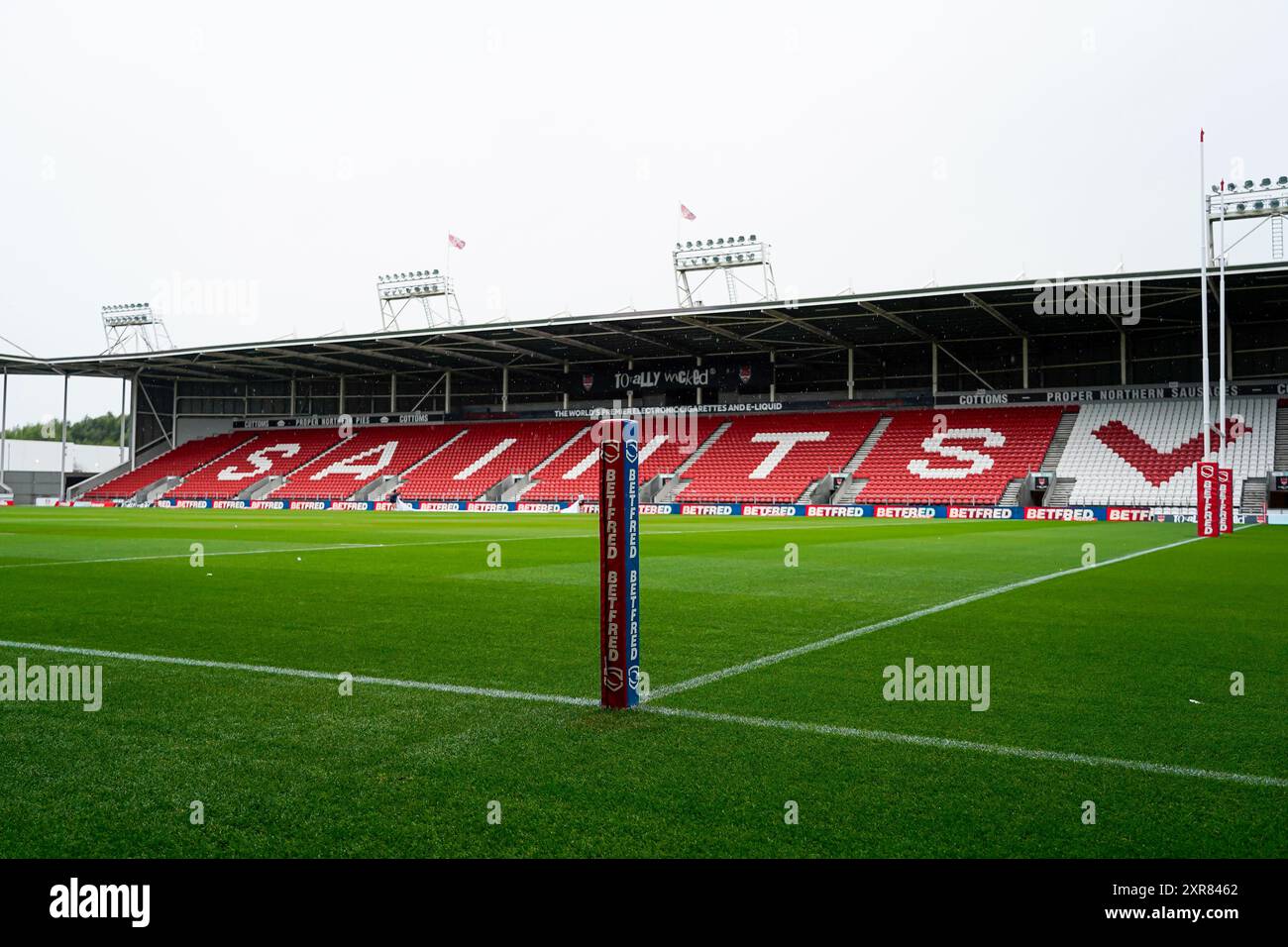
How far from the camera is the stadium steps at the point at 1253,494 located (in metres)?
35.0

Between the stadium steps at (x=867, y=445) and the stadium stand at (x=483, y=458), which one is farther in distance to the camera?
the stadium stand at (x=483, y=458)

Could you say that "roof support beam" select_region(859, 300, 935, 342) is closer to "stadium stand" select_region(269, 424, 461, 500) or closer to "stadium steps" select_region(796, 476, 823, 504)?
"stadium steps" select_region(796, 476, 823, 504)

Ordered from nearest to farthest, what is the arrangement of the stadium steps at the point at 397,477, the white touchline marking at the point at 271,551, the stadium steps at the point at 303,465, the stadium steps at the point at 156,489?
1. the white touchline marking at the point at 271,551
2. the stadium steps at the point at 397,477
3. the stadium steps at the point at 303,465
4. the stadium steps at the point at 156,489

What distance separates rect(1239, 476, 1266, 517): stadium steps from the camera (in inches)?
Result: 1380

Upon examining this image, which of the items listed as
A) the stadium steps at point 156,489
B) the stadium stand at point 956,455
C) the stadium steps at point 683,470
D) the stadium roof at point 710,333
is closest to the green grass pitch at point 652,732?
the stadium roof at point 710,333

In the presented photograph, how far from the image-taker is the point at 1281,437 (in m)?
38.0

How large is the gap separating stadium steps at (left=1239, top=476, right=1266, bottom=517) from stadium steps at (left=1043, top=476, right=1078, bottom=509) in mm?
5917

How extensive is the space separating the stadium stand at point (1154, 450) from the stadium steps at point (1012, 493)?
204cm

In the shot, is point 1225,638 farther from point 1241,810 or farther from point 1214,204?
point 1214,204

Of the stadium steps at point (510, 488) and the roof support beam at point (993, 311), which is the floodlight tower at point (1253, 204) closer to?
the roof support beam at point (993, 311)

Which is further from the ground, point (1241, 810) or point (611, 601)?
point (611, 601)

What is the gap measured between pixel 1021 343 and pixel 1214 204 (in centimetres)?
1199
